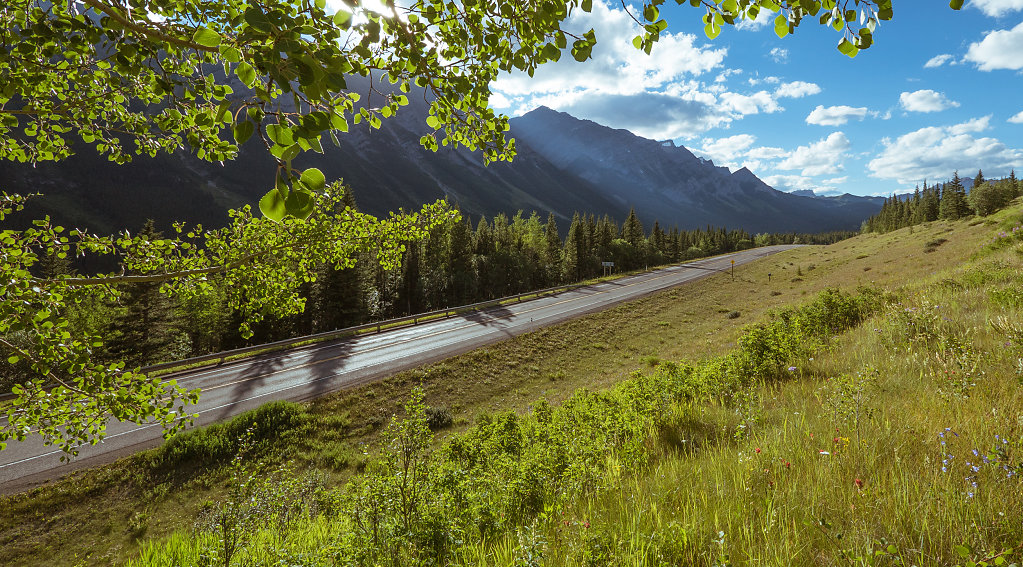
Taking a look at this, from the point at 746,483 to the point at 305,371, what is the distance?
1855 cm

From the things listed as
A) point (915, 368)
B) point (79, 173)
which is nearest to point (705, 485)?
point (915, 368)

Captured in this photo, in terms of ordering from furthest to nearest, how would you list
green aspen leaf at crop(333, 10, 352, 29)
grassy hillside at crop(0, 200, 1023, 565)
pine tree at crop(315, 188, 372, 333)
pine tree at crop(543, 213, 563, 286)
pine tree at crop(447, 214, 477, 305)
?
pine tree at crop(543, 213, 563, 286), pine tree at crop(447, 214, 477, 305), pine tree at crop(315, 188, 372, 333), grassy hillside at crop(0, 200, 1023, 565), green aspen leaf at crop(333, 10, 352, 29)

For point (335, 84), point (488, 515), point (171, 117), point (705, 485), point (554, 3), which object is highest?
point (171, 117)

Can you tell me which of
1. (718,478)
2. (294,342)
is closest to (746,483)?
(718,478)

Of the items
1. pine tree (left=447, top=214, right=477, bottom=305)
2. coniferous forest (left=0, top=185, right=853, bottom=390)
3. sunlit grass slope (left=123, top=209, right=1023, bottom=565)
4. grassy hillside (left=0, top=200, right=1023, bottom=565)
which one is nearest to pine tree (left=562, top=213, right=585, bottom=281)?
coniferous forest (left=0, top=185, right=853, bottom=390)

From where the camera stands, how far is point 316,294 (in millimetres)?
30406

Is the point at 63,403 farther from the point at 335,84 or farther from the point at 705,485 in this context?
the point at 705,485

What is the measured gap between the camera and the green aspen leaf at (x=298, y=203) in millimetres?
1019

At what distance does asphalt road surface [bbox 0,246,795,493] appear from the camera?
10.5 metres

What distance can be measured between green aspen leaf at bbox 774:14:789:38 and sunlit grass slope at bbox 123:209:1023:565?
234 centimetres

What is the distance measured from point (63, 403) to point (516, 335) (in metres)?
19.9

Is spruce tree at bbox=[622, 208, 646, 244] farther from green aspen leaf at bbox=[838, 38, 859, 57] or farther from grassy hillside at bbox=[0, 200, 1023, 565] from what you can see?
green aspen leaf at bbox=[838, 38, 859, 57]

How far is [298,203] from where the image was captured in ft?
3.43

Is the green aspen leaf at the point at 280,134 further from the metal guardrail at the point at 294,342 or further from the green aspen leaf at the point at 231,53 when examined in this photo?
the metal guardrail at the point at 294,342
